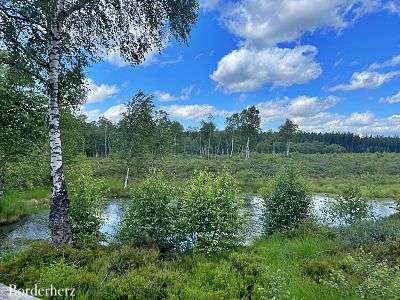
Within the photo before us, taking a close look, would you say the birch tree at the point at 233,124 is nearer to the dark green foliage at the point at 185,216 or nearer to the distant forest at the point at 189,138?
the distant forest at the point at 189,138

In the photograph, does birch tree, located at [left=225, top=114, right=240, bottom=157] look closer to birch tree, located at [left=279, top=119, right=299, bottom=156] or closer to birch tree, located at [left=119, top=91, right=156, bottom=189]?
birch tree, located at [left=279, top=119, right=299, bottom=156]

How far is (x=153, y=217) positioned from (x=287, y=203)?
6.86 meters

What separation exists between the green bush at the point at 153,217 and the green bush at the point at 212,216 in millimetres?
499

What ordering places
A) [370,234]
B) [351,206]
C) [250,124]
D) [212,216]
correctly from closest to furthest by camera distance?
[212,216], [370,234], [351,206], [250,124]

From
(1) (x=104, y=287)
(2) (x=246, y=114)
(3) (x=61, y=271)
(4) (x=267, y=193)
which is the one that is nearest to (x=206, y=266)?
(1) (x=104, y=287)

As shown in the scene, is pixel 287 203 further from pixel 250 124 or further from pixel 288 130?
pixel 288 130

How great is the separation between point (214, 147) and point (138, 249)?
114960 mm

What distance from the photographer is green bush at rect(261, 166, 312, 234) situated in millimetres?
16219

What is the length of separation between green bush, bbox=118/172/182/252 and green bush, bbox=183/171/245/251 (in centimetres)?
50

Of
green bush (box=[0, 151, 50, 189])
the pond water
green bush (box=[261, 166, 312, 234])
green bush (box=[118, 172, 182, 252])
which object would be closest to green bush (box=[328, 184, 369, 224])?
the pond water

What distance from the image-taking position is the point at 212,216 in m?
11.4

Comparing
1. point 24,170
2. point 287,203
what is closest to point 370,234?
point 287,203

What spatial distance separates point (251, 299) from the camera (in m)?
7.63

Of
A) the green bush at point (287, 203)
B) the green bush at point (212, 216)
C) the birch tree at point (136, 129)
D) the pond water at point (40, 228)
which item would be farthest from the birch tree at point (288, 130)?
the green bush at point (212, 216)
